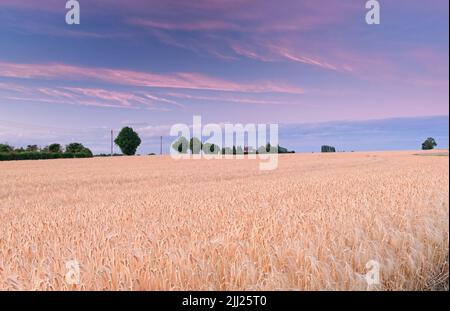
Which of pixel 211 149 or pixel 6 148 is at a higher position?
pixel 6 148

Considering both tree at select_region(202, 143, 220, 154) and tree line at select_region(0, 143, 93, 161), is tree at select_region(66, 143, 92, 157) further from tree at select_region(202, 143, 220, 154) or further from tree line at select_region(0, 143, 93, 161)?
tree at select_region(202, 143, 220, 154)

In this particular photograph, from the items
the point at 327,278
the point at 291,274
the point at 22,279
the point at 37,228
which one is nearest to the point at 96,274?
the point at 22,279

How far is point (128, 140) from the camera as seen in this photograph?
81.3 meters

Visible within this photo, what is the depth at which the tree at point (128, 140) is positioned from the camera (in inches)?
3184

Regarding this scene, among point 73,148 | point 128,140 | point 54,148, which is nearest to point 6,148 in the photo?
point 54,148

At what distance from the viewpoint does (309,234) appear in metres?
4.89

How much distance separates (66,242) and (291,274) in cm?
332

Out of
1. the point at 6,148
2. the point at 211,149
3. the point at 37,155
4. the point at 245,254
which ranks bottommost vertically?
the point at 245,254

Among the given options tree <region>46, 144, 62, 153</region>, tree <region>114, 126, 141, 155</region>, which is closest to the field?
tree <region>46, 144, 62, 153</region>

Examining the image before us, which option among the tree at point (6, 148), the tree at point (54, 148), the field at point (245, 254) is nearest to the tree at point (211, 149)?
the tree at point (54, 148)

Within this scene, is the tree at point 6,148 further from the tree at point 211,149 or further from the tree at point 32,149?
the tree at point 211,149

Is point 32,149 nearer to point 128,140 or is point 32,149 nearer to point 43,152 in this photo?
point 43,152
